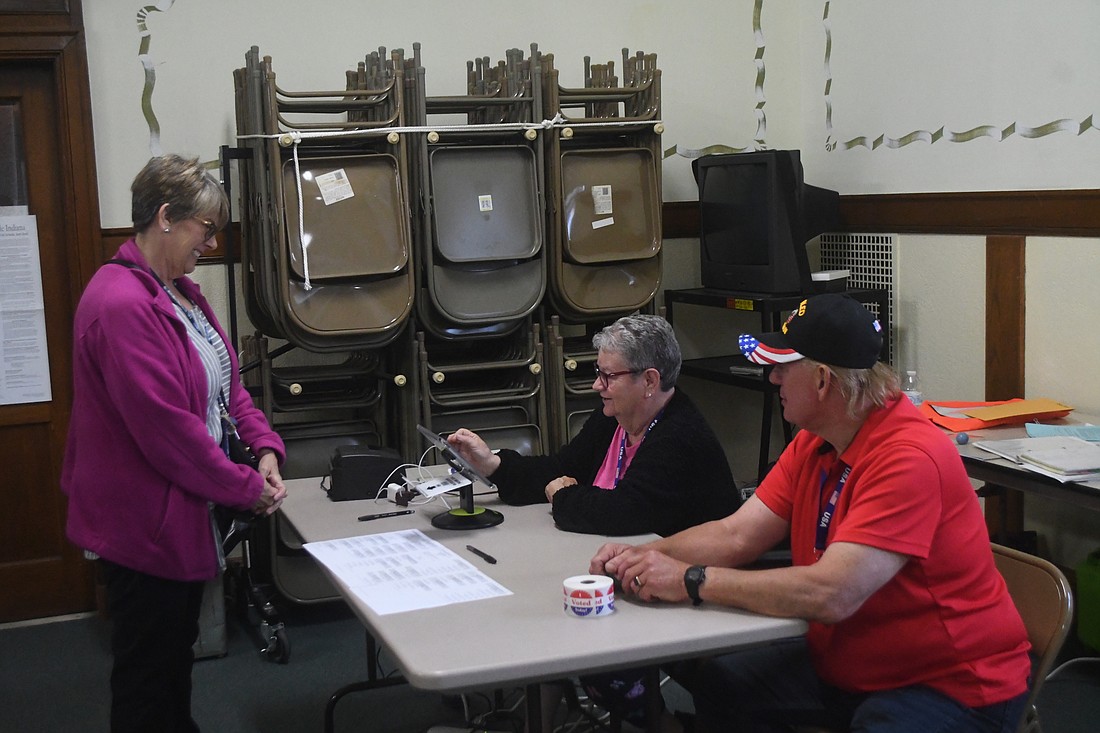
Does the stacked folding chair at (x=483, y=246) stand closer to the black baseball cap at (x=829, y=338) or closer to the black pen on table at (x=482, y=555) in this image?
the black pen on table at (x=482, y=555)

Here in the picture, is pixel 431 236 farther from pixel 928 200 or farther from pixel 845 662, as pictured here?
pixel 845 662

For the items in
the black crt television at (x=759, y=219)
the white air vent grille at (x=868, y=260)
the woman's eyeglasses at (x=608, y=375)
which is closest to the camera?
the woman's eyeglasses at (x=608, y=375)

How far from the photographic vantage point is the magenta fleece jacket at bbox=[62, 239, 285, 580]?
2258mm

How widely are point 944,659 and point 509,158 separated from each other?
2.55 meters

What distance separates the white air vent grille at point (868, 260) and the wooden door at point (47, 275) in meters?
2.92

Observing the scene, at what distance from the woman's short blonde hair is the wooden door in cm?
175

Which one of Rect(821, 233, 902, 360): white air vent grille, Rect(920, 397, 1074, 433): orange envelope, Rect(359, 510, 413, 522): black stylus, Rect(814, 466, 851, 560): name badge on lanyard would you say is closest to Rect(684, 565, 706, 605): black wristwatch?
Rect(814, 466, 851, 560): name badge on lanyard

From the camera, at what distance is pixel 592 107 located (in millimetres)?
4320

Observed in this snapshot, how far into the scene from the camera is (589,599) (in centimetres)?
182

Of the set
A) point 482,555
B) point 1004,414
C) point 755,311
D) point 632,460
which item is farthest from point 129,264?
point 755,311

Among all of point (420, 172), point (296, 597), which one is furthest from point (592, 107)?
point (296, 597)

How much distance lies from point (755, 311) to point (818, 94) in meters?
1.11

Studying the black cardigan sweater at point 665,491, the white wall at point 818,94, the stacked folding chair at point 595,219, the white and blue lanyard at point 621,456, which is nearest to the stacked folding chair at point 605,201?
the stacked folding chair at point 595,219

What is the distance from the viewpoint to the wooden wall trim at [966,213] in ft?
11.6
